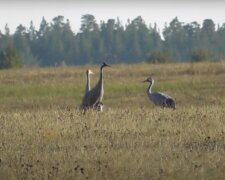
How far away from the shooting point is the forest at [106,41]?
369ft

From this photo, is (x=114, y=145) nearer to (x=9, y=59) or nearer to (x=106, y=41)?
(x=9, y=59)

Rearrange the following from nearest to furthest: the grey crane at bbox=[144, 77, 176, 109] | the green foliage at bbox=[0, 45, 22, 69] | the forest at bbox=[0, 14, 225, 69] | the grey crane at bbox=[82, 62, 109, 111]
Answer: the grey crane at bbox=[82, 62, 109, 111]
the grey crane at bbox=[144, 77, 176, 109]
the green foliage at bbox=[0, 45, 22, 69]
the forest at bbox=[0, 14, 225, 69]

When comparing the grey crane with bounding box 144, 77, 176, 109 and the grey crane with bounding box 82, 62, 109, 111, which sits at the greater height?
the grey crane with bounding box 82, 62, 109, 111

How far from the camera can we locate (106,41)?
411 ft

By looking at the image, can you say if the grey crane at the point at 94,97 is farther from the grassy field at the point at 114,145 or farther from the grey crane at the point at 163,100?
the grassy field at the point at 114,145

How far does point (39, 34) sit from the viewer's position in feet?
431

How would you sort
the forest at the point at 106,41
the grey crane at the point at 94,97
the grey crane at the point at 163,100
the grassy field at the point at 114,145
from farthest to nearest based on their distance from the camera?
1. the forest at the point at 106,41
2. the grey crane at the point at 163,100
3. the grey crane at the point at 94,97
4. the grassy field at the point at 114,145

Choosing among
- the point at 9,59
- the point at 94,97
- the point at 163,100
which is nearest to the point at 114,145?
the point at 94,97

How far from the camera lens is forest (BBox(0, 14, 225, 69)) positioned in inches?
4432

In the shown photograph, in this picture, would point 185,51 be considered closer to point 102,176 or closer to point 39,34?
point 39,34

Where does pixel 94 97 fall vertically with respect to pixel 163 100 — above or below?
above

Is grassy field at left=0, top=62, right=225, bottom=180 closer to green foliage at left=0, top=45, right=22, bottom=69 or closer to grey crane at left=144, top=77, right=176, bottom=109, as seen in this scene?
grey crane at left=144, top=77, right=176, bottom=109

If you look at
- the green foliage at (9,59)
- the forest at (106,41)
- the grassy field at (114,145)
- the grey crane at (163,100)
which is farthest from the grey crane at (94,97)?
the forest at (106,41)

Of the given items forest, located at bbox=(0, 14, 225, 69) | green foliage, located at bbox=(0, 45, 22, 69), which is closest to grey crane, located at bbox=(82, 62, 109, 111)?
green foliage, located at bbox=(0, 45, 22, 69)
